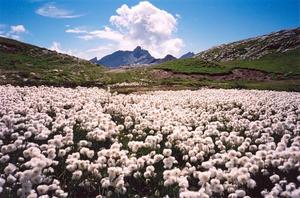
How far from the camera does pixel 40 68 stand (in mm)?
61688

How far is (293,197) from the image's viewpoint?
768 centimetres

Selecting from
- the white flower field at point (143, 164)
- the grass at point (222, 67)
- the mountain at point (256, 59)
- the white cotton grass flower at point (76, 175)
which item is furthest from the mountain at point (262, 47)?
the white cotton grass flower at point (76, 175)

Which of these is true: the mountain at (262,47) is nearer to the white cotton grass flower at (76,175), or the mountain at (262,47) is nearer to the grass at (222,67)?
the grass at (222,67)

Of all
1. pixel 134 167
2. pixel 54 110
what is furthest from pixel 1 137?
pixel 54 110

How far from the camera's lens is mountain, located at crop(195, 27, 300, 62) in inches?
4368

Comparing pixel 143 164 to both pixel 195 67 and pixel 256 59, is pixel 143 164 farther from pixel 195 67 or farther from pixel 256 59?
pixel 256 59

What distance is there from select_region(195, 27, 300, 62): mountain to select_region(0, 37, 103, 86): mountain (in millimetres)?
52854

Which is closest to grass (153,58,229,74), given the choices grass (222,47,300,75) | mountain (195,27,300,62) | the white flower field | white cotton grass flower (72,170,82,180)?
grass (222,47,300,75)

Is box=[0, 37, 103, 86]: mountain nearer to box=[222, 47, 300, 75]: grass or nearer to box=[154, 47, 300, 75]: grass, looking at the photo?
box=[154, 47, 300, 75]: grass

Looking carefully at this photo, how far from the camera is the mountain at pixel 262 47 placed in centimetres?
11094

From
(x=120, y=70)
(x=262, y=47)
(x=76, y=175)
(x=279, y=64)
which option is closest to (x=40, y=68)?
(x=120, y=70)

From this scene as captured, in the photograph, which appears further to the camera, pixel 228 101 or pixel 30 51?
pixel 30 51

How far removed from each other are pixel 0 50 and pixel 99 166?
71384 mm

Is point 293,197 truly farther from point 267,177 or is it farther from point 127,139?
point 127,139
